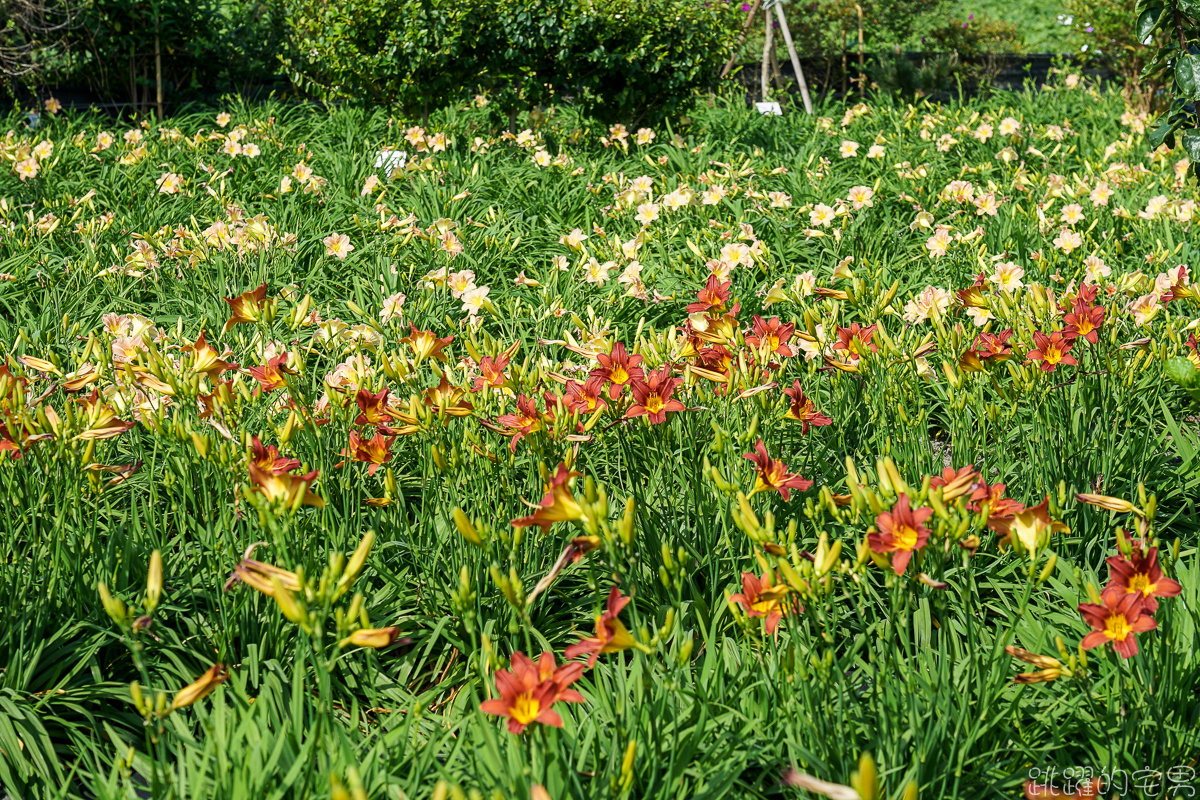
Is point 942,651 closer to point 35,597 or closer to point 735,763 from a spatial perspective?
point 735,763

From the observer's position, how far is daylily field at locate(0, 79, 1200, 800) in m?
1.23

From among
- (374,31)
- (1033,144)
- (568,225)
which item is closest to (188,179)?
(374,31)

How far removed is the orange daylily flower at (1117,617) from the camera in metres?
1.15

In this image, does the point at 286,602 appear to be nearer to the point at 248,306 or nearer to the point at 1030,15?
the point at 248,306

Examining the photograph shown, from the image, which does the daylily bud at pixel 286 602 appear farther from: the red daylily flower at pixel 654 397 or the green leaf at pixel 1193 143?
the green leaf at pixel 1193 143

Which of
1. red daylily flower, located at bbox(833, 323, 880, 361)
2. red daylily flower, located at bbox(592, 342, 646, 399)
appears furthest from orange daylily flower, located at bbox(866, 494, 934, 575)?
red daylily flower, located at bbox(833, 323, 880, 361)

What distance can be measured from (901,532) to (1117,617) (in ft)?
0.91

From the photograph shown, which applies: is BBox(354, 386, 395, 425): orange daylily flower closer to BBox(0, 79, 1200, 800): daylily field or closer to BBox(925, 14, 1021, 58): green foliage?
BBox(0, 79, 1200, 800): daylily field

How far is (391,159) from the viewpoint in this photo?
4.65 metres

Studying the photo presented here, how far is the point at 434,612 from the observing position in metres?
1.77

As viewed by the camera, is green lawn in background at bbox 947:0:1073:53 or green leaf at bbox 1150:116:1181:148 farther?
green lawn in background at bbox 947:0:1073:53

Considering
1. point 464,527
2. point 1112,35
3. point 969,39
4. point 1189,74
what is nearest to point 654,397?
point 464,527

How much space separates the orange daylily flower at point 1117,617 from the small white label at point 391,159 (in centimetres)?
390

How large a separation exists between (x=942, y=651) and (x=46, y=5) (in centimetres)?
779
